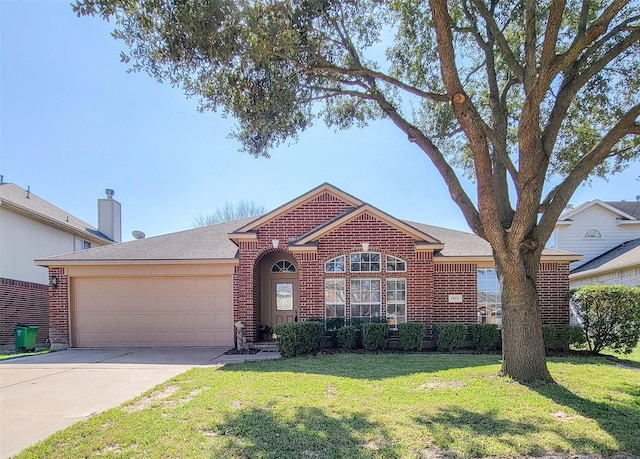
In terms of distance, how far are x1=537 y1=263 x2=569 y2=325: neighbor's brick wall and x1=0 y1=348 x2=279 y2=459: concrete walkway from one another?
26.3 feet

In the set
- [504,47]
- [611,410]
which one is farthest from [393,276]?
[611,410]

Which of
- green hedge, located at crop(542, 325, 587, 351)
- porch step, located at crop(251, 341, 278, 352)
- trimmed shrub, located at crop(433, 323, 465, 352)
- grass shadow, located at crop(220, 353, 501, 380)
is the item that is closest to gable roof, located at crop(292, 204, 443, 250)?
trimmed shrub, located at crop(433, 323, 465, 352)

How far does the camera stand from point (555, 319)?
11.7 metres

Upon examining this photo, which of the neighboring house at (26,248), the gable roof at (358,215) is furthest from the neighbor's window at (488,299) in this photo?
the neighboring house at (26,248)

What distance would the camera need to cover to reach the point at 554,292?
1184 centimetres

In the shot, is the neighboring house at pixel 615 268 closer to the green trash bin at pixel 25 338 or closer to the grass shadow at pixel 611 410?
the grass shadow at pixel 611 410

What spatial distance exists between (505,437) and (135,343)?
11.6 m

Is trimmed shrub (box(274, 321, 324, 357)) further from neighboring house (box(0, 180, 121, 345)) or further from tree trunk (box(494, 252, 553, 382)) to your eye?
neighboring house (box(0, 180, 121, 345))

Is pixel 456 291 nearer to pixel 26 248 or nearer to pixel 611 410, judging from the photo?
pixel 611 410

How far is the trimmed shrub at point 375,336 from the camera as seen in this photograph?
420 inches

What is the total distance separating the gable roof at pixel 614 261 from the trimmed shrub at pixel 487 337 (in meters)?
8.07

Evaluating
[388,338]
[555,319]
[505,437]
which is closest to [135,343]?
[388,338]

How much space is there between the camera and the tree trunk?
21.8 ft

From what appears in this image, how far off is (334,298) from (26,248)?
12.7 metres
